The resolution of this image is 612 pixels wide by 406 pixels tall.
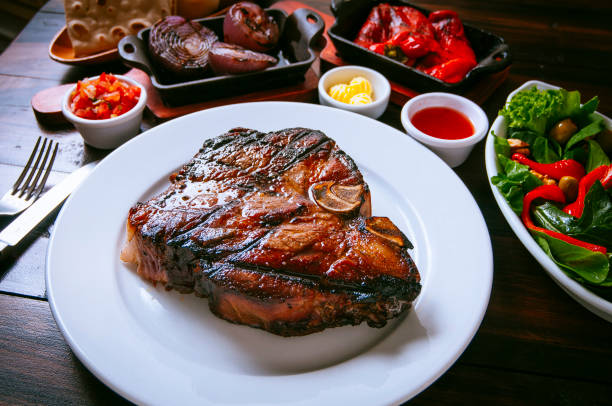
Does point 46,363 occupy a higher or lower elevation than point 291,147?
lower

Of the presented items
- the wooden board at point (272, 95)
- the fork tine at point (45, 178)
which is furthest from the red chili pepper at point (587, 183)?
the fork tine at point (45, 178)

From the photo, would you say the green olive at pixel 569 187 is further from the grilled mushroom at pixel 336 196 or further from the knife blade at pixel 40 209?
the knife blade at pixel 40 209

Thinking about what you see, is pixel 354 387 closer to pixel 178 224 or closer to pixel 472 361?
pixel 472 361

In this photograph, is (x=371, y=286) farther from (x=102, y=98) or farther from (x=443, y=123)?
(x=102, y=98)

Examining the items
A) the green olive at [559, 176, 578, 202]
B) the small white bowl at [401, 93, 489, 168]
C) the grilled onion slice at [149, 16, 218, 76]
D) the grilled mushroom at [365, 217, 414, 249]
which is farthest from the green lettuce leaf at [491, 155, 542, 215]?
the grilled onion slice at [149, 16, 218, 76]

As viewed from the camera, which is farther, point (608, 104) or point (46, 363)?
point (608, 104)

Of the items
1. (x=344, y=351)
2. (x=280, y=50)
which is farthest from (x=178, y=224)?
(x=280, y=50)
